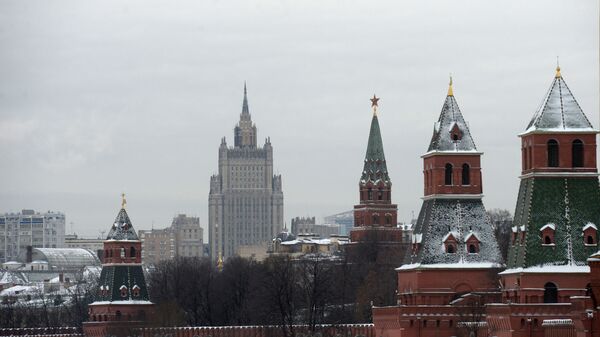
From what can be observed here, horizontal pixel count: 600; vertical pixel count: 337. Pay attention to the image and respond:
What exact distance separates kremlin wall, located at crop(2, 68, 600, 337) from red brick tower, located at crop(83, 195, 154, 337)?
3930cm

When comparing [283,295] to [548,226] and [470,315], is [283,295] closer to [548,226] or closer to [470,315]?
[470,315]

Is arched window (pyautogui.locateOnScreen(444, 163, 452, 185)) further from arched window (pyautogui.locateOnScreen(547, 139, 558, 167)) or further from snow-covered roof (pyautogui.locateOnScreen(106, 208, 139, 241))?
snow-covered roof (pyautogui.locateOnScreen(106, 208, 139, 241))

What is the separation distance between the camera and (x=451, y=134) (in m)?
125

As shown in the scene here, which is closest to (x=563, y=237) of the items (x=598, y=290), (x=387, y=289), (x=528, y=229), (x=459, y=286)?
(x=528, y=229)

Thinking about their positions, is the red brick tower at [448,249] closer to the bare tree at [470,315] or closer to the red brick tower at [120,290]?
the bare tree at [470,315]

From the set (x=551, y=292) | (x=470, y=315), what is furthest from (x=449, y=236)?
(x=551, y=292)

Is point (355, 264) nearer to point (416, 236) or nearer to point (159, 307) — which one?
point (159, 307)

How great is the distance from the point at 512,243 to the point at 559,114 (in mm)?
6730

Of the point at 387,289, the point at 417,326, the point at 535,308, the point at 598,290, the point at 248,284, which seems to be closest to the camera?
the point at 598,290

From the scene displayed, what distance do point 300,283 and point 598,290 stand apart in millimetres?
108729

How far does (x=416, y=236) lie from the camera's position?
12438 centimetres

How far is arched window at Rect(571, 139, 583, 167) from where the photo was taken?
113562 mm

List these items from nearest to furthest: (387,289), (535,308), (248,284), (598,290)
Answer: (598,290)
(535,308)
(387,289)
(248,284)

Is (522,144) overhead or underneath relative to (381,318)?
overhead
